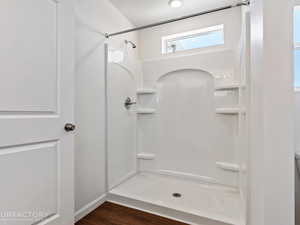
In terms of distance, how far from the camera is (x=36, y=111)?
0.98 metres

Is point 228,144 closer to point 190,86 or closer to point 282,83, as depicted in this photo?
point 190,86

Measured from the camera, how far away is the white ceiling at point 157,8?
2031 mm

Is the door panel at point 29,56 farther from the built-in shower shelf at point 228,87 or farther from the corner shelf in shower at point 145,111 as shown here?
the built-in shower shelf at point 228,87

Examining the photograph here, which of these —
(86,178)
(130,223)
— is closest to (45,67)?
(86,178)

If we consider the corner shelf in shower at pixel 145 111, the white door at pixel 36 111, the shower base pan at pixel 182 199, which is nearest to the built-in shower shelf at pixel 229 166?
the shower base pan at pixel 182 199

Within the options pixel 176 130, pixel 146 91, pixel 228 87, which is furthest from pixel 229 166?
pixel 146 91

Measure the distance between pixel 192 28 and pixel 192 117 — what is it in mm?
1313

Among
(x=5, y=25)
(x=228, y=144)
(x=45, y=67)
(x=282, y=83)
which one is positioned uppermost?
(x=5, y=25)

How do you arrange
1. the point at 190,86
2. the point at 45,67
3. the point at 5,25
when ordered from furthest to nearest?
the point at 190,86, the point at 45,67, the point at 5,25

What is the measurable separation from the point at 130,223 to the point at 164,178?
97 centimetres

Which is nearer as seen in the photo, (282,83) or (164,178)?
(282,83)

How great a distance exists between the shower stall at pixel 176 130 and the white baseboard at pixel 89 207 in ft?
0.36

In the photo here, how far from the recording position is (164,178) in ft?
7.63

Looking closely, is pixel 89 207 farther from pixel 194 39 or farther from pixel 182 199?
pixel 194 39
